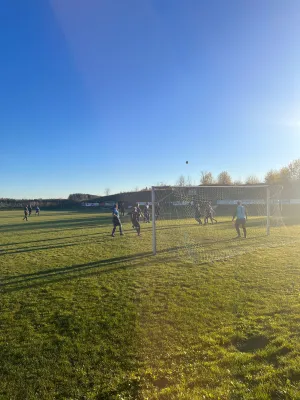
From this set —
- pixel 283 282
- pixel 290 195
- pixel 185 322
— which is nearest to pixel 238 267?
pixel 283 282

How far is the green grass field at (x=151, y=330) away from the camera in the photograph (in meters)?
3.08

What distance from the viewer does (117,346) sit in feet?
12.7

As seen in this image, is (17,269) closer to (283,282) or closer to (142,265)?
(142,265)

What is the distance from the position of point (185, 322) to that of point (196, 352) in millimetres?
880

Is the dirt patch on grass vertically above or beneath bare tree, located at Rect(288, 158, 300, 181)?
beneath

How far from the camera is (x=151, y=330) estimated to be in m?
4.35

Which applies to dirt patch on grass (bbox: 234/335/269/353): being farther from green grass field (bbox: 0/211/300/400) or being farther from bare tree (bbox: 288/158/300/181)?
bare tree (bbox: 288/158/300/181)

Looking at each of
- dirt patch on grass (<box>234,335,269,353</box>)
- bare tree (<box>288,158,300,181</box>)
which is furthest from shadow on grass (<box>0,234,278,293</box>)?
bare tree (<box>288,158,300,181</box>)

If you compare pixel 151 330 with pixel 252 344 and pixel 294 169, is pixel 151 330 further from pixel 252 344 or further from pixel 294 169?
pixel 294 169

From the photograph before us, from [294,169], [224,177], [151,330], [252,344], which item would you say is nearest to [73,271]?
[151,330]

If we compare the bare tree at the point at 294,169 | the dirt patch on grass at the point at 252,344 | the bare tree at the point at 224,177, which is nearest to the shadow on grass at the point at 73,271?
the dirt patch on grass at the point at 252,344

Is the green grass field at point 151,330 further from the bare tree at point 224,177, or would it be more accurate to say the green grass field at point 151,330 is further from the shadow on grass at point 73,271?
the bare tree at point 224,177

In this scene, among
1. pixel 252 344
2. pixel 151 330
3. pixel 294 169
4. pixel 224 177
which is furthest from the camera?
pixel 224 177

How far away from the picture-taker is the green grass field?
3.08 m
